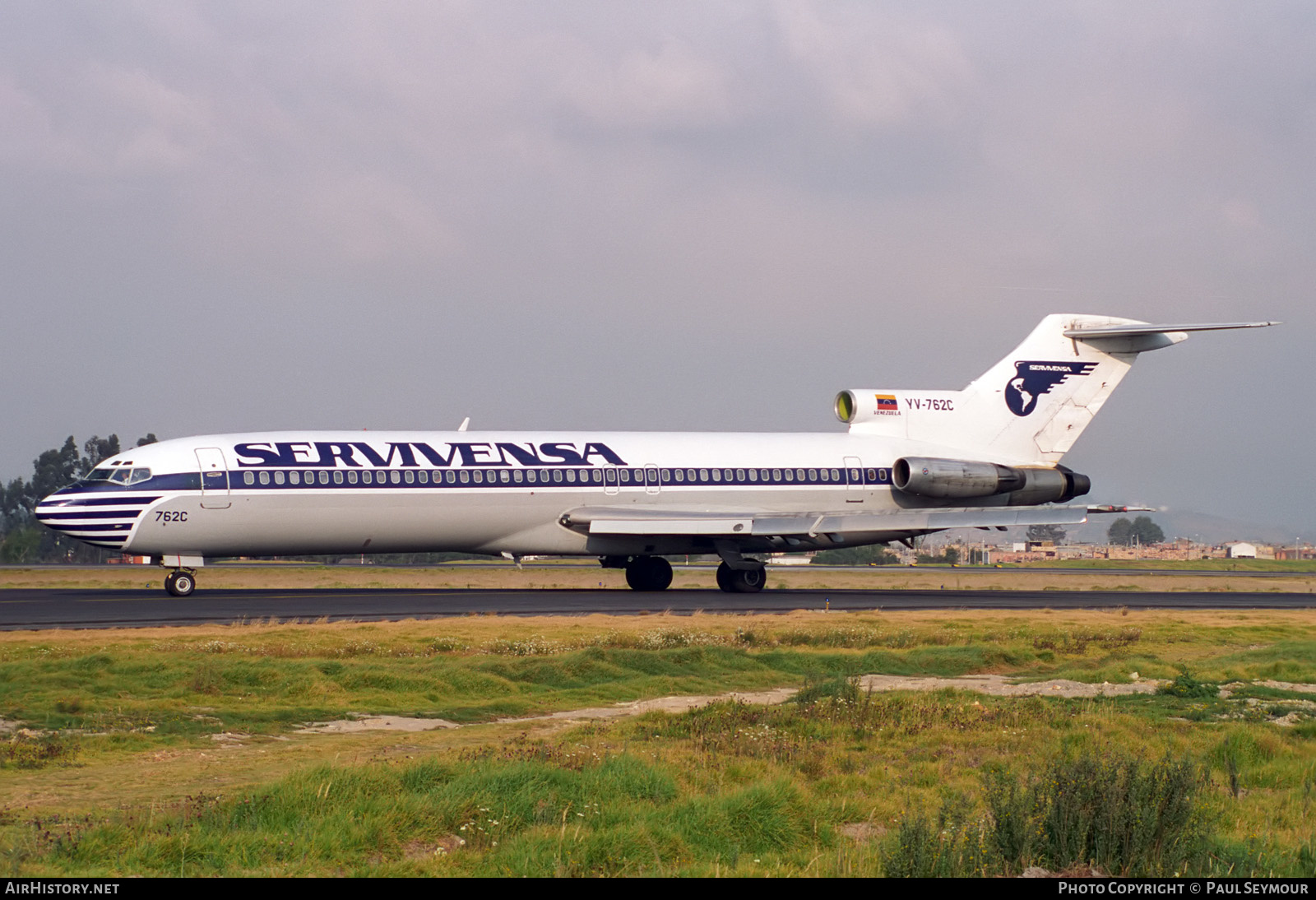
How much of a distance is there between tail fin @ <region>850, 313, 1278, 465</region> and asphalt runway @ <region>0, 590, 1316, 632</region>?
5.35 m

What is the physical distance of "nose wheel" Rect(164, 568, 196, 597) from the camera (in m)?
32.8

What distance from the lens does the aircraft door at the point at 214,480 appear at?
32.6m

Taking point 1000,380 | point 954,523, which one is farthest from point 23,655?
point 1000,380

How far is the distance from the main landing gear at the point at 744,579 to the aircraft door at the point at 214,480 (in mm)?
14916

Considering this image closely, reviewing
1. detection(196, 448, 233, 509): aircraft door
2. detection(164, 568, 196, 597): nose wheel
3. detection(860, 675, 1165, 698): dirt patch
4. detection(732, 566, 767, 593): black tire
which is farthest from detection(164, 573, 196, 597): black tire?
detection(860, 675, 1165, 698): dirt patch

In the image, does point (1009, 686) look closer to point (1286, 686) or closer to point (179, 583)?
point (1286, 686)

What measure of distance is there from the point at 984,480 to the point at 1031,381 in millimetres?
4686

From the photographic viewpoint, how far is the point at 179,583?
108 ft

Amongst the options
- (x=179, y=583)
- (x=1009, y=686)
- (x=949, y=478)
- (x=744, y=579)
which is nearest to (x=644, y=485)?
(x=744, y=579)

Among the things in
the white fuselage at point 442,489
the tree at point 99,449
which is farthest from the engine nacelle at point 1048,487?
the tree at point 99,449

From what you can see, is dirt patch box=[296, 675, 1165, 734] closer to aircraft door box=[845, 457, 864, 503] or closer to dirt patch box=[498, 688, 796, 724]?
dirt patch box=[498, 688, 796, 724]

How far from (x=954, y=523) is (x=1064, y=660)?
1786 cm

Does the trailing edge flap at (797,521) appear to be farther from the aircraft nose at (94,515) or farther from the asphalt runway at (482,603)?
the aircraft nose at (94,515)

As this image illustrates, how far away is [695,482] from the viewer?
128 ft
